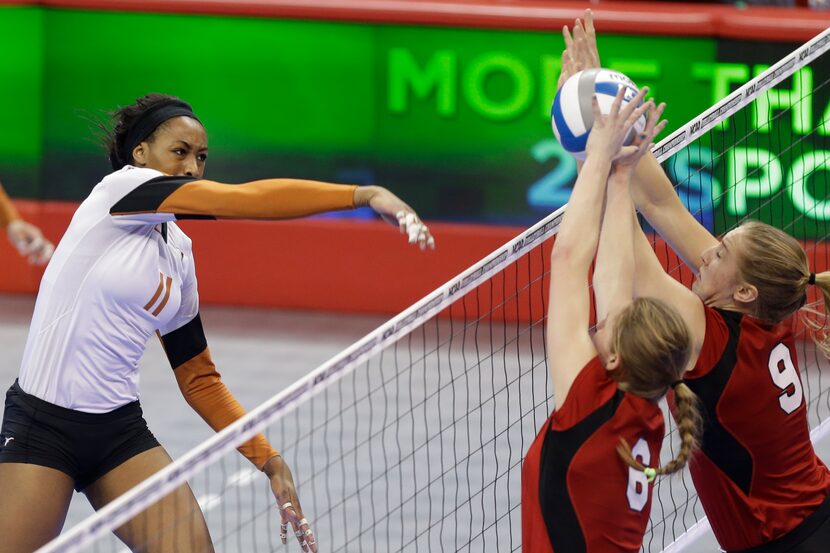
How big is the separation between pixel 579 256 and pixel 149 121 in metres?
1.40

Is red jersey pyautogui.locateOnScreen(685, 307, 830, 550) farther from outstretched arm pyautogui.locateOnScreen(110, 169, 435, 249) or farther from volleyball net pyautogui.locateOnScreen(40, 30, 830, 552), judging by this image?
outstretched arm pyautogui.locateOnScreen(110, 169, 435, 249)

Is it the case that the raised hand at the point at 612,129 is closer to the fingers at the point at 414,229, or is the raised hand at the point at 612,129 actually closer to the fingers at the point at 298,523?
the fingers at the point at 414,229

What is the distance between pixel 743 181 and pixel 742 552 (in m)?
4.82

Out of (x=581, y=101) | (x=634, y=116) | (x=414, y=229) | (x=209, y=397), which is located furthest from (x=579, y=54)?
(x=209, y=397)

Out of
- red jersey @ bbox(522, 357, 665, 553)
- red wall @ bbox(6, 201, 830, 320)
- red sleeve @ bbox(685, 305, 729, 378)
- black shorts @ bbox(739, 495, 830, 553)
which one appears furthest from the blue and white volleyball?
red wall @ bbox(6, 201, 830, 320)

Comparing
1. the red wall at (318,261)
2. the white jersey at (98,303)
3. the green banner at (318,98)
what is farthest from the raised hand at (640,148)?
the red wall at (318,261)

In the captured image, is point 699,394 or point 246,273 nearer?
point 699,394

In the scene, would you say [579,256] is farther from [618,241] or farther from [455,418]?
[455,418]

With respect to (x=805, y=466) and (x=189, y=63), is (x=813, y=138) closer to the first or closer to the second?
(x=189, y=63)

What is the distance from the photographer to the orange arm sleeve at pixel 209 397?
13.3 feet

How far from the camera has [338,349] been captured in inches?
328

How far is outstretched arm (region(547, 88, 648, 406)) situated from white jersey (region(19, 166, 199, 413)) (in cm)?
108

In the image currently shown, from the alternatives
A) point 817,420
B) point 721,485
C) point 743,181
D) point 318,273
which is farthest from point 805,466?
point 318,273

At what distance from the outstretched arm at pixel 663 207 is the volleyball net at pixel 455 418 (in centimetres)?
32
